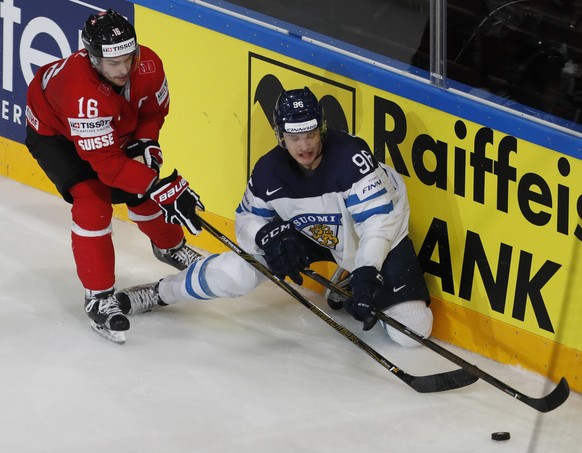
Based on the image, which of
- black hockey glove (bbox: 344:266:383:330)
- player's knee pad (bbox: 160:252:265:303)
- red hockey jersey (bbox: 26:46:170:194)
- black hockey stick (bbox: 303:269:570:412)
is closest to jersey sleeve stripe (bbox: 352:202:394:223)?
black hockey glove (bbox: 344:266:383:330)

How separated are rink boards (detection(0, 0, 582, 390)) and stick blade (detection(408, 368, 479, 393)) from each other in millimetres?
268

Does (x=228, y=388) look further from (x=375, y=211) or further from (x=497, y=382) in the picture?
(x=497, y=382)

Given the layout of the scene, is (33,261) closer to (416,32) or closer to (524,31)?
(416,32)

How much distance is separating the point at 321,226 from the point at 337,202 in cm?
13

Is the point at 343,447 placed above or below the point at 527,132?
below

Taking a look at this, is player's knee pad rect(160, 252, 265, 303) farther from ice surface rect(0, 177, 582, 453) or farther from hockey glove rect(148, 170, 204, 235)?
hockey glove rect(148, 170, 204, 235)

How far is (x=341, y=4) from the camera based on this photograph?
16.0 ft

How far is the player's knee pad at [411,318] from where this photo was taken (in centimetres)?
459

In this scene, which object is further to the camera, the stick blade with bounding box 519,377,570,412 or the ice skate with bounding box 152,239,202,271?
the ice skate with bounding box 152,239,202,271

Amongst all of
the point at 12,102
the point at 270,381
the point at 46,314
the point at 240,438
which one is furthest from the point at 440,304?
the point at 12,102

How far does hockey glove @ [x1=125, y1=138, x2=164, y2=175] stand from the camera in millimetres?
4629

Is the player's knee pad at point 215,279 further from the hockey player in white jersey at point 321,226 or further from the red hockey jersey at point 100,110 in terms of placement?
the red hockey jersey at point 100,110

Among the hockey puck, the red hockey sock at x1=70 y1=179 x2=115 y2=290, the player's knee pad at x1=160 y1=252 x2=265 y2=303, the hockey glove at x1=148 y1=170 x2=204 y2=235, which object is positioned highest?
the hockey glove at x1=148 y1=170 x2=204 y2=235

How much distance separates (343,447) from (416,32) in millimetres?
1482
